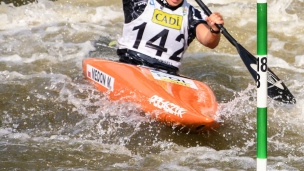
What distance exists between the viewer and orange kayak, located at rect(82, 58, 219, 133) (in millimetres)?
4559

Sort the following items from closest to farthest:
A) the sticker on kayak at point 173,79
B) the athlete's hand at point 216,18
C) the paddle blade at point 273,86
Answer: the paddle blade at point 273,86
the athlete's hand at point 216,18
the sticker on kayak at point 173,79

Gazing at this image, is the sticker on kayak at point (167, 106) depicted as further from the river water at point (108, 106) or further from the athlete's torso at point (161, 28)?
the athlete's torso at point (161, 28)

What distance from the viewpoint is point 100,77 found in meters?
5.31

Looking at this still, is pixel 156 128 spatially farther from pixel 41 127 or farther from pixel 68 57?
pixel 68 57

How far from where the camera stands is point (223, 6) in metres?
8.31

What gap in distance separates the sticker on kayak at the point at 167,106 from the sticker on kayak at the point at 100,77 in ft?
1.70

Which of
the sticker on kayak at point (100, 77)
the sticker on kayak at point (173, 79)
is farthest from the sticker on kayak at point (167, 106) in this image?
the sticker on kayak at point (100, 77)

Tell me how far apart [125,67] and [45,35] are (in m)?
2.50

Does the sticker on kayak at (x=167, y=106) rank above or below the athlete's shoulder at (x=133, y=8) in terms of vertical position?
below

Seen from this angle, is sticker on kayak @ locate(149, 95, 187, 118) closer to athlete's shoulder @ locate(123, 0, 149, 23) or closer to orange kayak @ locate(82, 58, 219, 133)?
orange kayak @ locate(82, 58, 219, 133)

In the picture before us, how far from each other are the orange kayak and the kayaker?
0.73ft

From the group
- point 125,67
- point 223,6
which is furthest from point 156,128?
point 223,6

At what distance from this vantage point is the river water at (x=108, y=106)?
4258mm

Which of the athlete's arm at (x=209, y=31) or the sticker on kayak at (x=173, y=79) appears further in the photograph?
the sticker on kayak at (x=173, y=79)
